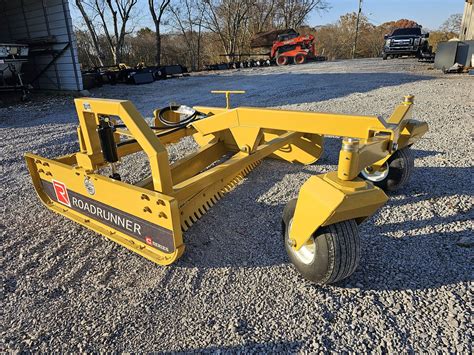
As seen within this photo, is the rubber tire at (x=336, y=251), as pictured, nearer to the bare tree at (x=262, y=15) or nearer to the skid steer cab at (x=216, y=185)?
the skid steer cab at (x=216, y=185)

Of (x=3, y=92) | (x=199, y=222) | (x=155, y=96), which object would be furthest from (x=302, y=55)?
(x=199, y=222)

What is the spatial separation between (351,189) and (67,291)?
2029 millimetres

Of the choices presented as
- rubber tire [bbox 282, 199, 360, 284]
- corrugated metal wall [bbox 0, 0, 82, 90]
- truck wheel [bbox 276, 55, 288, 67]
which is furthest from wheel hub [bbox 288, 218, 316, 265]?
truck wheel [bbox 276, 55, 288, 67]

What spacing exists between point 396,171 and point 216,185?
1.82 m

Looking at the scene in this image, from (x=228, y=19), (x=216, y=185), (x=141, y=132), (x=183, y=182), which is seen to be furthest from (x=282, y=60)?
(x=141, y=132)

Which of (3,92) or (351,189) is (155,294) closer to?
(351,189)

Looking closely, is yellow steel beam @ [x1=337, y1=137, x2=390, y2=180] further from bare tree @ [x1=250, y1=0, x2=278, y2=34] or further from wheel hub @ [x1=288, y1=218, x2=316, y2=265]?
bare tree @ [x1=250, y1=0, x2=278, y2=34]

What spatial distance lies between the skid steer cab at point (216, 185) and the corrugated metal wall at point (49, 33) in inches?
384

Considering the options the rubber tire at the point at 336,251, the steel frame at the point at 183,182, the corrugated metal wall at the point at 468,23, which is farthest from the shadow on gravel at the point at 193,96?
the corrugated metal wall at the point at 468,23

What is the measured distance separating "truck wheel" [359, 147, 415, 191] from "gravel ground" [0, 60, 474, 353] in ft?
0.50

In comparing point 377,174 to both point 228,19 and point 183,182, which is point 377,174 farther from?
point 228,19

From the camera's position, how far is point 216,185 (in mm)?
3193

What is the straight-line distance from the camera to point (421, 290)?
220 centimetres

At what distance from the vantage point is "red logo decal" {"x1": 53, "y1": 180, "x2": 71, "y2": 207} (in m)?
3.01
